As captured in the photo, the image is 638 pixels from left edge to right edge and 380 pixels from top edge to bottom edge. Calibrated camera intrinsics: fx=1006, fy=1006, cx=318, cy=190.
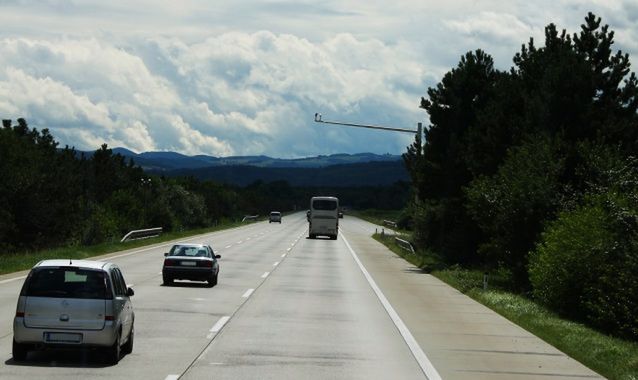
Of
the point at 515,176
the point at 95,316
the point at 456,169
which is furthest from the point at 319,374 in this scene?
the point at 456,169

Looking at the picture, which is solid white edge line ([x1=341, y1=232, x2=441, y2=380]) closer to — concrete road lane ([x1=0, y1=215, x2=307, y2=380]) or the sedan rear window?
concrete road lane ([x1=0, y1=215, x2=307, y2=380])

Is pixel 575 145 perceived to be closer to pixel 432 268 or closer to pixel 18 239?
pixel 432 268

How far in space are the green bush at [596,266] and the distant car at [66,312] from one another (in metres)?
10.4

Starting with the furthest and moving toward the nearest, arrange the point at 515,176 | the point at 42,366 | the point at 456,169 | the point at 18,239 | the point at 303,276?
1. the point at 18,239
2. the point at 456,169
3. the point at 303,276
4. the point at 515,176
5. the point at 42,366

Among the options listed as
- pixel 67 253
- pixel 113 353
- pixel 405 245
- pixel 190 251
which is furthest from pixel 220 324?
pixel 405 245

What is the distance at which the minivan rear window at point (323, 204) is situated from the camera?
77.7 meters

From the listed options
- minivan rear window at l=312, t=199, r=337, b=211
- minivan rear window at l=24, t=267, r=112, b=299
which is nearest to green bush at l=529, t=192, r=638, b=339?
minivan rear window at l=24, t=267, r=112, b=299

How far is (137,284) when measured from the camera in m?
29.8

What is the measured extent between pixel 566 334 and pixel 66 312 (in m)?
10.0

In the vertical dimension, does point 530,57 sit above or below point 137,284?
above

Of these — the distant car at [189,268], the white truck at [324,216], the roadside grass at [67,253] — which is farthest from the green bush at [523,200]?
the white truck at [324,216]

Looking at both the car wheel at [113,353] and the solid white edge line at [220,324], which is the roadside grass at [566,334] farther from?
the car wheel at [113,353]

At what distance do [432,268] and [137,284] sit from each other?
17.0 m

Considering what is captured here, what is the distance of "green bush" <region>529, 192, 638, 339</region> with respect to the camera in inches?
799
